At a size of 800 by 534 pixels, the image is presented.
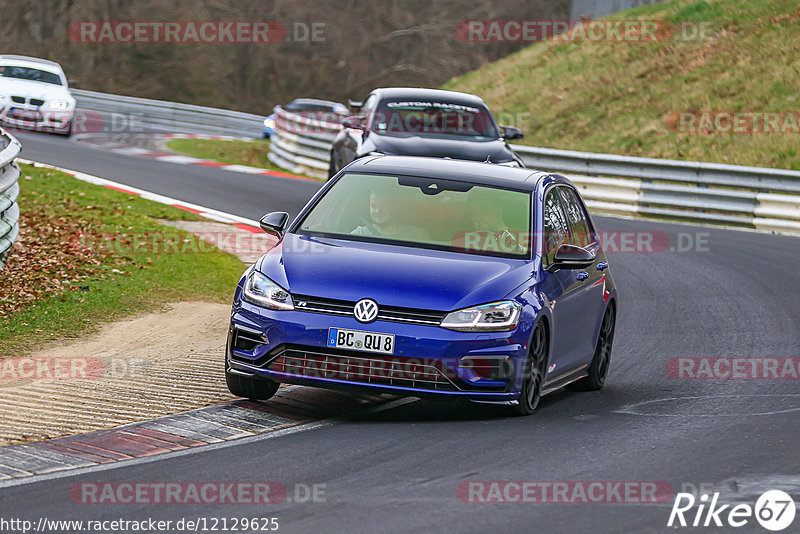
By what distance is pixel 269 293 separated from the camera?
8.38m

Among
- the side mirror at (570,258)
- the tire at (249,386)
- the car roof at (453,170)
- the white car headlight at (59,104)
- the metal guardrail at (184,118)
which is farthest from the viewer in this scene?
the metal guardrail at (184,118)

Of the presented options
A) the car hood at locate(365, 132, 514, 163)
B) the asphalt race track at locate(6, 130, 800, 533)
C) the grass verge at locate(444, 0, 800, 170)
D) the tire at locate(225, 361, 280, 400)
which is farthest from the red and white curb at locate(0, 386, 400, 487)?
the grass verge at locate(444, 0, 800, 170)

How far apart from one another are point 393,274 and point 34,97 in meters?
23.4

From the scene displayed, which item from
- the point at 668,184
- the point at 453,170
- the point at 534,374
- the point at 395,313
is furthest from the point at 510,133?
the point at 395,313

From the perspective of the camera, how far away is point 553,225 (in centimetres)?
959

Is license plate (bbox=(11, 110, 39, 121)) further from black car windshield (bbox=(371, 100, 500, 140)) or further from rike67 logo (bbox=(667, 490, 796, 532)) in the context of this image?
rike67 logo (bbox=(667, 490, 796, 532))

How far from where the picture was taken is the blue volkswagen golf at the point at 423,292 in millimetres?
8078

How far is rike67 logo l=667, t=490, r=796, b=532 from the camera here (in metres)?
6.18

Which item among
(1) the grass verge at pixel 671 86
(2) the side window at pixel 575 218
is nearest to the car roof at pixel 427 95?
(2) the side window at pixel 575 218

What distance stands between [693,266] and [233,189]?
857cm

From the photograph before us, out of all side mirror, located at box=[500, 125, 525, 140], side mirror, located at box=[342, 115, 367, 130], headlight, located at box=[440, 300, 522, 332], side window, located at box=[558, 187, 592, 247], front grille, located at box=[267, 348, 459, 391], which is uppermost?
side mirror, located at box=[342, 115, 367, 130]

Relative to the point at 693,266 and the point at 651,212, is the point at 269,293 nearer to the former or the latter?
the point at 693,266

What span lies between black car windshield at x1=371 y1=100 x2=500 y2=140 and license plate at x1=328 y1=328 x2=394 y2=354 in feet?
34.6

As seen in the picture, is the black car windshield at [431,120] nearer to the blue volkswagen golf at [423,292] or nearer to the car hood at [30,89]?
the blue volkswagen golf at [423,292]
